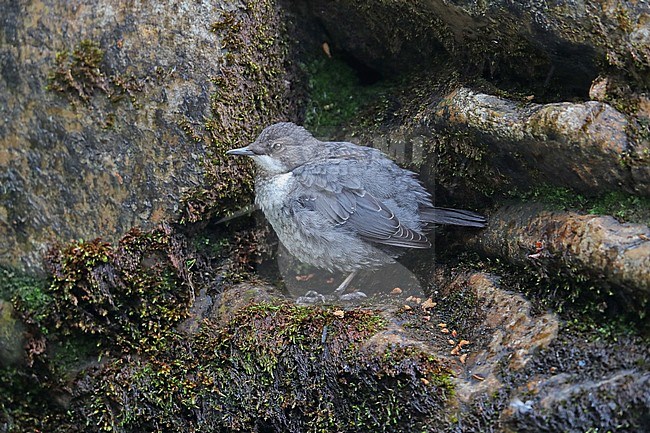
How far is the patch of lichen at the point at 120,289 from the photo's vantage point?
523cm

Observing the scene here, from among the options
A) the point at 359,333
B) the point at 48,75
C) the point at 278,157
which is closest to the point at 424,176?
the point at 278,157

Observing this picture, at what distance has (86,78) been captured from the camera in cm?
540

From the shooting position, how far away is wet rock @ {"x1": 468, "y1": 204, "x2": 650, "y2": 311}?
386cm

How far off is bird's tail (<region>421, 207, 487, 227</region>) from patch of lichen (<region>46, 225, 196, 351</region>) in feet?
6.23

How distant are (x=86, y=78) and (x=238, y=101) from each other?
1132 millimetres

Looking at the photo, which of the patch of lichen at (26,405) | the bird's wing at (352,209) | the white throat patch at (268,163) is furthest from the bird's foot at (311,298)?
the patch of lichen at (26,405)

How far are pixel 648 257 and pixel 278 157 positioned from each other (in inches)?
109

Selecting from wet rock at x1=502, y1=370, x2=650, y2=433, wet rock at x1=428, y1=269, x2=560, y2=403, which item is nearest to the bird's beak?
wet rock at x1=428, y1=269, x2=560, y2=403

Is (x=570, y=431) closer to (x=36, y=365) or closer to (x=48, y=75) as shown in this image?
(x=36, y=365)

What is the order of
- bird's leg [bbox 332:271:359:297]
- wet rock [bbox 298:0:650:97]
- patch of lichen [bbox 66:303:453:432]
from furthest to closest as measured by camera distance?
1. bird's leg [bbox 332:271:359:297]
2. patch of lichen [bbox 66:303:453:432]
3. wet rock [bbox 298:0:650:97]

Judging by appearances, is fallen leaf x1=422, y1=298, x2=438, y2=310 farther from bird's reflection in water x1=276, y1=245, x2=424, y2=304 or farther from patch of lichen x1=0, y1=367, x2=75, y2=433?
patch of lichen x1=0, y1=367, x2=75, y2=433

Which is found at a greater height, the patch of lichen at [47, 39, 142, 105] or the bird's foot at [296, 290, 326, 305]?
the patch of lichen at [47, 39, 142, 105]

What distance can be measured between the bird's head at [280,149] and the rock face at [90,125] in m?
0.39

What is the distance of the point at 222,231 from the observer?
5.80 metres
